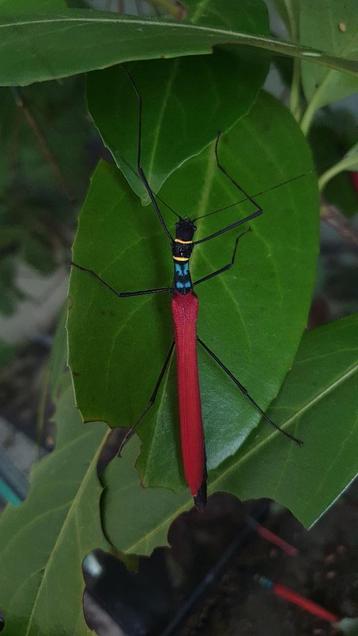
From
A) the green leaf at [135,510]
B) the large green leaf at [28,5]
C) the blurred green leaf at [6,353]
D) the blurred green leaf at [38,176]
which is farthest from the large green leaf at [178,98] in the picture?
the blurred green leaf at [6,353]

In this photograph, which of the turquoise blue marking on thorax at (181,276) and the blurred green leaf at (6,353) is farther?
the blurred green leaf at (6,353)

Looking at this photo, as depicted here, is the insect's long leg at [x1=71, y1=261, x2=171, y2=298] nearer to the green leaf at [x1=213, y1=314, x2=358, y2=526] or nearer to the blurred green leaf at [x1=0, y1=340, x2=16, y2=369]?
the green leaf at [x1=213, y1=314, x2=358, y2=526]

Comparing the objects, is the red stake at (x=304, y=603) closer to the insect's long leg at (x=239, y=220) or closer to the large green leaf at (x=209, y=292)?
the large green leaf at (x=209, y=292)

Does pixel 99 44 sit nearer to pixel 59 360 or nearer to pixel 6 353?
pixel 59 360

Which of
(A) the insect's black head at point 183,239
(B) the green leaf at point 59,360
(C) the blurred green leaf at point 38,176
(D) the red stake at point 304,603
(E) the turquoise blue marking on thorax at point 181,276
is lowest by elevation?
(D) the red stake at point 304,603

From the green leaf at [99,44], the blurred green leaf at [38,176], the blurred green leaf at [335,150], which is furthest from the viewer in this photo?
the blurred green leaf at [38,176]

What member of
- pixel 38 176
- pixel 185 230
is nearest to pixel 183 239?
pixel 185 230

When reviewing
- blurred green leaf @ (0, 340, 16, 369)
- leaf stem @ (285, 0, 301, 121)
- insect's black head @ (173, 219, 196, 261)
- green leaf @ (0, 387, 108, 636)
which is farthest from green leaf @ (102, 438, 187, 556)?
blurred green leaf @ (0, 340, 16, 369)
